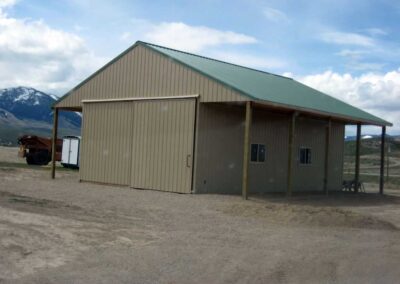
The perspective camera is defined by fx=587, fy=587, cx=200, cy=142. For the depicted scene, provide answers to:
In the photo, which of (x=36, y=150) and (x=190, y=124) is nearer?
(x=190, y=124)

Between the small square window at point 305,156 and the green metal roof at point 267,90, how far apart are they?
2.48 meters

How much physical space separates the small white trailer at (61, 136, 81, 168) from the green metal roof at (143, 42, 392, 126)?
15576mm

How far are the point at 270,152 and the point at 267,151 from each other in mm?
232

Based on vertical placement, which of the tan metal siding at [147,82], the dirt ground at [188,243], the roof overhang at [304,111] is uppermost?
the tan metal siding at [147,82]

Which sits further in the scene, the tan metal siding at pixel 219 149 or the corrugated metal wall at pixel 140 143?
the corrugated metal wall at pixel 140 143

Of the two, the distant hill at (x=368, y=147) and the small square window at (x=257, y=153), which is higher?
the distant hill at (x=368, y=147)

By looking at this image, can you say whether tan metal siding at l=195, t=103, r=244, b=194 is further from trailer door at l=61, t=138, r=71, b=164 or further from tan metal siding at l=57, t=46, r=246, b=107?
trailer door at l=61, t=138, r=71, b=164

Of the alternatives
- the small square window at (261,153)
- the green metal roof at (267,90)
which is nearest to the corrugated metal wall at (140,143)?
the green metal roof at (267,90)

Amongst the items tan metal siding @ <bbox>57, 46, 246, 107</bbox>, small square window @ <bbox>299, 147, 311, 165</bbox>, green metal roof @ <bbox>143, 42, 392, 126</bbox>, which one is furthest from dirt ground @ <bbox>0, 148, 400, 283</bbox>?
small square window @ <bbox>299, 147, 311, 165</bbox>

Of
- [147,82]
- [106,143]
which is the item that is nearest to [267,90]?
[147,82]

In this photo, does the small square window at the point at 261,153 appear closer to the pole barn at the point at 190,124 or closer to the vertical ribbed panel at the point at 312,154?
the pole barn at the point at 190,124

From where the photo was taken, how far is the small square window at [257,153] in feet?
79.6

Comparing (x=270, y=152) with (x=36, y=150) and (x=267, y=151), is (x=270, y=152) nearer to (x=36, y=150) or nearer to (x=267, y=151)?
(x=267, y=151)

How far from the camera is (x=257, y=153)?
80.5 ft
